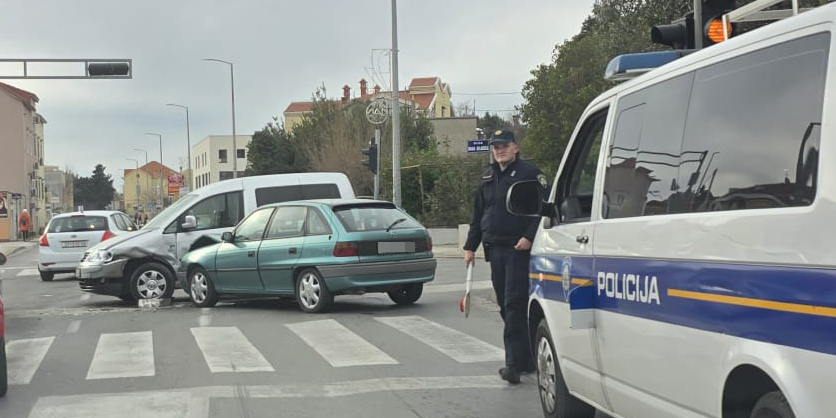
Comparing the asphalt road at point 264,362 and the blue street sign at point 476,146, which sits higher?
the blue street sign at point 476,146

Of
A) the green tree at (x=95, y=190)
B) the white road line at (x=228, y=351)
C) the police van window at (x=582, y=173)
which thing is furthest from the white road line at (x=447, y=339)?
the green tree at (x=95, y=190)

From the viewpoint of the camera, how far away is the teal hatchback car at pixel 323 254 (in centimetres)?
1204

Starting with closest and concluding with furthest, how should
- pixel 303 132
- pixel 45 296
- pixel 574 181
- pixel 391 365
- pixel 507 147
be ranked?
pixel 574 181, pixel 507 147, pixel 391 365, pixel 45 296, pixel 303 132

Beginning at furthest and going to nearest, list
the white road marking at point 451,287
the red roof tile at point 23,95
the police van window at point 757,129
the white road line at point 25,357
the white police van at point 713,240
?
the red roof tile at point 23,95, the white road marking at point 451,287, the white road line at point 25,357, the police van window at point 757,129, the white police van at point 713,240

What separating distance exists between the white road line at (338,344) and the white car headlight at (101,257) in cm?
464

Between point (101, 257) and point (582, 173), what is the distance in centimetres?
1060

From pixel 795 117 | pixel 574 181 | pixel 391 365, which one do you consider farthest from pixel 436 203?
pixel 795 117

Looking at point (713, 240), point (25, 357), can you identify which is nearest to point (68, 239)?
point (25, 357)

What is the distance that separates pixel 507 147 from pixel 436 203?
78.3ft

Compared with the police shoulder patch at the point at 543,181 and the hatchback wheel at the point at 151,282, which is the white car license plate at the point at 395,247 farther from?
the police shoulder patch at the point at 543,181

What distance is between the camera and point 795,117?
3.30m

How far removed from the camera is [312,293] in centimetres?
1222

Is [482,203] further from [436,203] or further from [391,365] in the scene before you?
[436,203]

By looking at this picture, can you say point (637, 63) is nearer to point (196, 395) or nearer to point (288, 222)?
point (196, 395)
